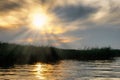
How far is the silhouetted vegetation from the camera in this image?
193 ft

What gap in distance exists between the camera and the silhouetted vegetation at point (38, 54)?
5891cm

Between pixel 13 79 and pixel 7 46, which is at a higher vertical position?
pixel 7 46

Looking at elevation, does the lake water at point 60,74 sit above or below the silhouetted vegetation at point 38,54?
below

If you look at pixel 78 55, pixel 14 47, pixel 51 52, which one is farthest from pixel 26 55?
pixel 78 55

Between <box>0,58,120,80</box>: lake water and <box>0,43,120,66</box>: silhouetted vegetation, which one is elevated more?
<box>0,43,120,66</box>: silhouetted vegetation

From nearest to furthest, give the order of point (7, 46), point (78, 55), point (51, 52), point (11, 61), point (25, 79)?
point (25, 79) < point (11, 61) < point (7, 46) < point (51, 52) < point (78, 55)

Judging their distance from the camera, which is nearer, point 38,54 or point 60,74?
point 60,74

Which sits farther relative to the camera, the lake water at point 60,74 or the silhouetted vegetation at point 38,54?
the silhouetted vegetation at point 38,54

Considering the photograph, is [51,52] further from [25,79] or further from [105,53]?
[25,79]

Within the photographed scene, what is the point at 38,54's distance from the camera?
66.7 metres

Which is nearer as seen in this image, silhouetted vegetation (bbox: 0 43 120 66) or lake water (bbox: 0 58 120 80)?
lake water (bbox: 0 58 120 80)

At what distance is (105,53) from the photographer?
84750mm

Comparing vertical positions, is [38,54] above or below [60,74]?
above

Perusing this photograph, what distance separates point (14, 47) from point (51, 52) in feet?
33.6
